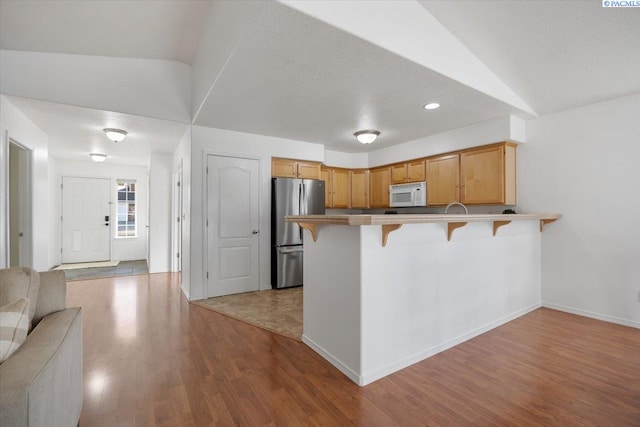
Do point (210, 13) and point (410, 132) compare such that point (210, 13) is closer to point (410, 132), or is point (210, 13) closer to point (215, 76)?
point (215, 76)

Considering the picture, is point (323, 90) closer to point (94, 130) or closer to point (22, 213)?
point (94, 130)

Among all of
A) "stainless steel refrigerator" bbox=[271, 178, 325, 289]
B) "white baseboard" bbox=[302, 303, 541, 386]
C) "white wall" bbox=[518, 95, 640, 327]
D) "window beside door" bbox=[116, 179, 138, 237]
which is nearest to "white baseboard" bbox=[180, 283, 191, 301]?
"stainless steel refrigerator" bbox=[271, 178, 325, 289]

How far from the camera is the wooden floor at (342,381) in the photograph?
1677 mm

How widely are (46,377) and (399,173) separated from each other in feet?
16.0

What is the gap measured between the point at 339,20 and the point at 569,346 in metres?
3.22

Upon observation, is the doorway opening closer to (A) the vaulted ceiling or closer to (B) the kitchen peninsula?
(A) the vaulted ceiling

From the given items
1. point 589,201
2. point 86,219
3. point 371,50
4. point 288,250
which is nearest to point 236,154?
point 288,250

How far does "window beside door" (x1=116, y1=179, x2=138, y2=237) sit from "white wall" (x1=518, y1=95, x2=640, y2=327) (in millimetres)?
8094

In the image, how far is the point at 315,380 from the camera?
2031 mm

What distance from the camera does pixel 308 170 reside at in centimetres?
499

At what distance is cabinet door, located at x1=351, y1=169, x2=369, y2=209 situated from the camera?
5.72 meters

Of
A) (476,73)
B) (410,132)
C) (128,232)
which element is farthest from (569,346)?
(128,232)

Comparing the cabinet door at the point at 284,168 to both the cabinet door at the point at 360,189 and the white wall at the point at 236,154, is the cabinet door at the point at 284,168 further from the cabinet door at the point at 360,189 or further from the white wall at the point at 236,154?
the cabinet door at the point at 360,189

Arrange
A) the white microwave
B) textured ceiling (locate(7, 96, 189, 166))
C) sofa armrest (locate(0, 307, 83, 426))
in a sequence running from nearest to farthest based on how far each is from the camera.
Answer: sofa armrest (locate(0, 307, 83, 426))
textured ceiling (locate(7, 96, 189, 166))
the white microwave
